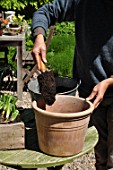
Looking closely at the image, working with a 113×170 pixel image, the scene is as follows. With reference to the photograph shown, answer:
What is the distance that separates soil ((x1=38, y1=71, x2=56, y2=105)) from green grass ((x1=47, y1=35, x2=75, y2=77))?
160 inches

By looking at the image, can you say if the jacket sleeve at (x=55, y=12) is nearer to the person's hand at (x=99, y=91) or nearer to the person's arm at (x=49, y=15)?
the person's arm at (x=49, y=15)

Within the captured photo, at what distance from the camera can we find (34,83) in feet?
8.46

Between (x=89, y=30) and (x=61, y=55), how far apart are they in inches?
171

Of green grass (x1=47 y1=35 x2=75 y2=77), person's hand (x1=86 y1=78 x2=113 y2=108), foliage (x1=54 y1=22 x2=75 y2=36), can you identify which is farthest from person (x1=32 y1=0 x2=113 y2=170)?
foliage (x1=54 y1=22 x2=75 y2=36)

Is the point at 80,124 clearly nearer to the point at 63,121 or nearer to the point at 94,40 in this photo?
the point at 63,121

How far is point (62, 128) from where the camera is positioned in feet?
7.17

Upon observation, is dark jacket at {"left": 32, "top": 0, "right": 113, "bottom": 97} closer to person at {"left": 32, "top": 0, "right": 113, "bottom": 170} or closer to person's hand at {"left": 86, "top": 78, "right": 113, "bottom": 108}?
person at {"left": 32, "top": 0, "right": 113, "bottom": 170}

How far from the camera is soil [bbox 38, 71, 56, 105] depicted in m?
2.21

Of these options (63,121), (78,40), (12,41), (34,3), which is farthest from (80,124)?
(34,3)

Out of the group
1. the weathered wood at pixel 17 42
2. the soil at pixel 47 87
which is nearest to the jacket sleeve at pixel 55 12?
the soil at pixel 47 87

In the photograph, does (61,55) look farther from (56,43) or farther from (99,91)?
(99,91)

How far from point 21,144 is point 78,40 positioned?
78cm

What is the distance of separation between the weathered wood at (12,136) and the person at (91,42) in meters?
0.40

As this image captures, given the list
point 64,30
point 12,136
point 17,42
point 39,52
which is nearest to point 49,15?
point 39,52
